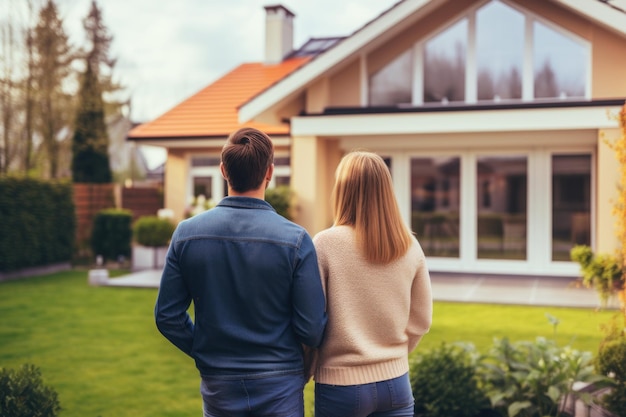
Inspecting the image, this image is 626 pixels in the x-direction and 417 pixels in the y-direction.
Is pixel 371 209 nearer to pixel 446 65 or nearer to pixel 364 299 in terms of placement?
pixel 364 299

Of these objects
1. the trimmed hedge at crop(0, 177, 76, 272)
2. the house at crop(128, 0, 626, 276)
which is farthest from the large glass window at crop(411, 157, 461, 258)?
the trimmed hedge at crop(0, 177, 76, 272)

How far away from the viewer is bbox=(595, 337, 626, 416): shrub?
4402mm

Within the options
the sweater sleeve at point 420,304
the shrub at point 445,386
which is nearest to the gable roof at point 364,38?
the shrub at point 445,386

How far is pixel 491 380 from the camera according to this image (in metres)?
4.60

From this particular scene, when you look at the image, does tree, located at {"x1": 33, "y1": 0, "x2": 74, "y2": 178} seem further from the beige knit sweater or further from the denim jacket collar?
the beige knit sweater

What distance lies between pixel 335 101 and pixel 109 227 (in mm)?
6173

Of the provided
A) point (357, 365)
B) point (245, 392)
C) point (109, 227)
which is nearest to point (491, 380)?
point (357, 365)

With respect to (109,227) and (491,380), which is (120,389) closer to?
(491,380)

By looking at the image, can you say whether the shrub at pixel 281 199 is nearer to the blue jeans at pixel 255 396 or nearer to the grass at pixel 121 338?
the grass at pixel 121 338

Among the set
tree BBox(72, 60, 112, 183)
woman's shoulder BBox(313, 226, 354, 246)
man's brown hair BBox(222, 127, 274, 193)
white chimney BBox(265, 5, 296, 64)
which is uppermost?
white chimney BBox(265, 5, 296, 64)

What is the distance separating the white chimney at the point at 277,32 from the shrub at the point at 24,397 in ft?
56.3

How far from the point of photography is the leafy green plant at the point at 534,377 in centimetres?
439

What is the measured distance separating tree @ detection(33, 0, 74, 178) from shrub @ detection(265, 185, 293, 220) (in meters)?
10.2

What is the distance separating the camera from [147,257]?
1509cm
